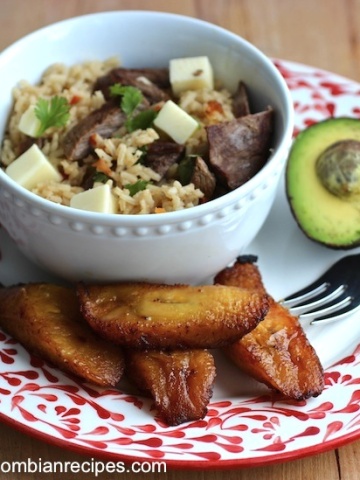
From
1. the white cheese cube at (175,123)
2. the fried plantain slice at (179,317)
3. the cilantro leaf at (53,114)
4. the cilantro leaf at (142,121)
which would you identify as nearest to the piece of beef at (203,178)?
the white cheese cube at (175,123)

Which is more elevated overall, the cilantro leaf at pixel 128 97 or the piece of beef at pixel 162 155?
the cilantro leaf at pixel 128 97

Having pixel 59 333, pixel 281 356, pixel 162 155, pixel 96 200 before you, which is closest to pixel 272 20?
pixel 162 155

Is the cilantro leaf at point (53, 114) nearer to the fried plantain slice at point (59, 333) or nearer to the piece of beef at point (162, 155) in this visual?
the piece of beef at point (162, 155)

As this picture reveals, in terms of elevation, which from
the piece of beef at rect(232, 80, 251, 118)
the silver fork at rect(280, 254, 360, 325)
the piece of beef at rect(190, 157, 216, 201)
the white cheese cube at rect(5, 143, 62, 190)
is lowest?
the silver fork at rect(280, 254, 360, 325)

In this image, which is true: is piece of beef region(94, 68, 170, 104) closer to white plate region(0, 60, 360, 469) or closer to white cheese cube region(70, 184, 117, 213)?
white cheese cube region(70, 184, 117, 213)

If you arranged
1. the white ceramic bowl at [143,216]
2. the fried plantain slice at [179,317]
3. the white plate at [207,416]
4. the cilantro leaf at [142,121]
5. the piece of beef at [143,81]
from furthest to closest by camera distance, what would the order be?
the piece of beef at [143,81] < the cilantro leaf at [142,121] < the white ceramic bowl at [143,216] < the fried plantain slice at [179,317] < the white plate at [207,416]

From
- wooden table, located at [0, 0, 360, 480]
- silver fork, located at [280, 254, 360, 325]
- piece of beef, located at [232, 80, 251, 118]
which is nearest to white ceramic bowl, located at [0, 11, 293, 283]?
piece of beef, located at [232, 80, 251, 118]

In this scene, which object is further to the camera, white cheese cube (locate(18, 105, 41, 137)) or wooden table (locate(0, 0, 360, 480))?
wooden table (locate(0, 0, 360, 480))
